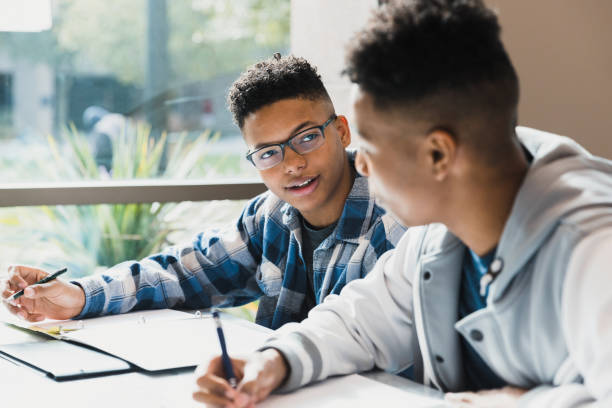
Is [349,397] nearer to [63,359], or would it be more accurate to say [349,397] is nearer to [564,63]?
[63,359]

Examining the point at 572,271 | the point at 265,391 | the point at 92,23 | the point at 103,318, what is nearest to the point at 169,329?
the point at 103,318

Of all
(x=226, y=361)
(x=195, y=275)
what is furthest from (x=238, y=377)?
(x=195, y=275)

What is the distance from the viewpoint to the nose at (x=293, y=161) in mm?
1787

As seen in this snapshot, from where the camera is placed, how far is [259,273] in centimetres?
204

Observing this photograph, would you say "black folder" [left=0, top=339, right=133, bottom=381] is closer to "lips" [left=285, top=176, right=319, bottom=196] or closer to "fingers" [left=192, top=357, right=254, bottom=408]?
"fingers" [left=192, top=357, right=254, bottom=408]

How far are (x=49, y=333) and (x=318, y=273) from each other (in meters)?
0.67

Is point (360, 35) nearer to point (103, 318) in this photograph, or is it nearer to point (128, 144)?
point (103, 318)

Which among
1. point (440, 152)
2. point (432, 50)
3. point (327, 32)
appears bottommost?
point (440, 152)

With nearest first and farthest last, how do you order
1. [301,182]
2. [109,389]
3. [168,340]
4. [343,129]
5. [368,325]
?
[109,389], [368,325], [168,340], [301,182], [343,129]

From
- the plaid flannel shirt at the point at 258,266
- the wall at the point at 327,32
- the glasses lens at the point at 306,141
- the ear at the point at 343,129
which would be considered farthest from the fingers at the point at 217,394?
the wall at the point at 327,32

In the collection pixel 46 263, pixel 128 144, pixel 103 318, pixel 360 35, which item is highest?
pixel 360 35

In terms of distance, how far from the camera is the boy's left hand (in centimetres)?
105

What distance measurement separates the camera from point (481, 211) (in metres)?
1.08

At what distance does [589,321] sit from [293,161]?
999mm
